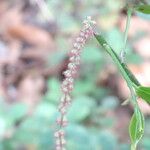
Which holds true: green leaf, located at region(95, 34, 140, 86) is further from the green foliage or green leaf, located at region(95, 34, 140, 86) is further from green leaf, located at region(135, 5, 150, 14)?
the green foliage

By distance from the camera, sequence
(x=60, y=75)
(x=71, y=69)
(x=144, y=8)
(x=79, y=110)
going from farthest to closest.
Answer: (x=60, y=75), (x=79, y=110), (x=144, y=8), (x=71, y=69)

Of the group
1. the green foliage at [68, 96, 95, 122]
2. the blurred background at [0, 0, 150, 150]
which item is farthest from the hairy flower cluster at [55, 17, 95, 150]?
the green foliage at [68, 96, 95, 122]

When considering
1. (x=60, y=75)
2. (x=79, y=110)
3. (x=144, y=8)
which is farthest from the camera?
(x=60, y=75)

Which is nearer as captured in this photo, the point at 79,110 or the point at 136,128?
the point at 136,128

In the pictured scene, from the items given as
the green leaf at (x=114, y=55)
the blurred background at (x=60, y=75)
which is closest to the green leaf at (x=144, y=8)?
the green leaf at (x=114, y=55)

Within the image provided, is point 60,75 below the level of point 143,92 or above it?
above

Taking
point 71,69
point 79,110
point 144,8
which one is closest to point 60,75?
point 79,110

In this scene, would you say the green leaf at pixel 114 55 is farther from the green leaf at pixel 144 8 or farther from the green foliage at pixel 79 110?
the green foliage at pixel 79 110

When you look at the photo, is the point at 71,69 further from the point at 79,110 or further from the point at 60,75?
the point at 60,75
